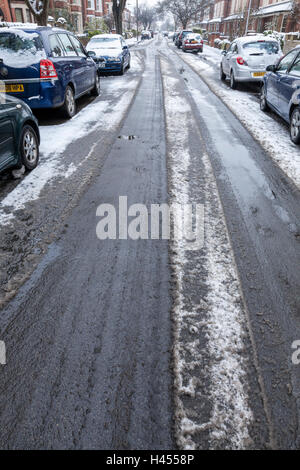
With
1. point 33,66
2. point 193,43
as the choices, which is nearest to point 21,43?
point 33,66

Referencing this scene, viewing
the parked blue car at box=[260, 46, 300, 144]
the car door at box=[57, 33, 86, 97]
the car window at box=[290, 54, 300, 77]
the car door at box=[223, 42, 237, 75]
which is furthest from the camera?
the car door at box=[223, 42, 237, 75]

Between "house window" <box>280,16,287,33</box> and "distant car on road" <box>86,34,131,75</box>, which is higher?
"house window" <box>280,16,287,33</box>

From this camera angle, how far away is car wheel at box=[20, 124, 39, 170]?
4770mm

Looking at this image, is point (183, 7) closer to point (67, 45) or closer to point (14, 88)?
point (67, 45)

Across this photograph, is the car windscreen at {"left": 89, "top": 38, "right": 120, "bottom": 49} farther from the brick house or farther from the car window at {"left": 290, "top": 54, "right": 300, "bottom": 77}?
the brick house

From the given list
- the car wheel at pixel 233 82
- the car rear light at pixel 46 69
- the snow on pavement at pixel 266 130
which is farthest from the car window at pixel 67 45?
the car wheel at pixel 233 82

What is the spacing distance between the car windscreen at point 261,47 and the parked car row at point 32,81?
18.8 feet

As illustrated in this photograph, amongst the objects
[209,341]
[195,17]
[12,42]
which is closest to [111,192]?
[209,341]

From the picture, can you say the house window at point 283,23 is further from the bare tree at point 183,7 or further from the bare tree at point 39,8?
the bare tree at point 183,7

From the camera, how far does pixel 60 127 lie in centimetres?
721

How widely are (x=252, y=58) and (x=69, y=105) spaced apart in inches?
273

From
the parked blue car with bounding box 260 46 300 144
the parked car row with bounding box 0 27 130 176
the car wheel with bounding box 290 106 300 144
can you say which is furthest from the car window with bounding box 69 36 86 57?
the car wheel with bounding box 290 106 300 144
